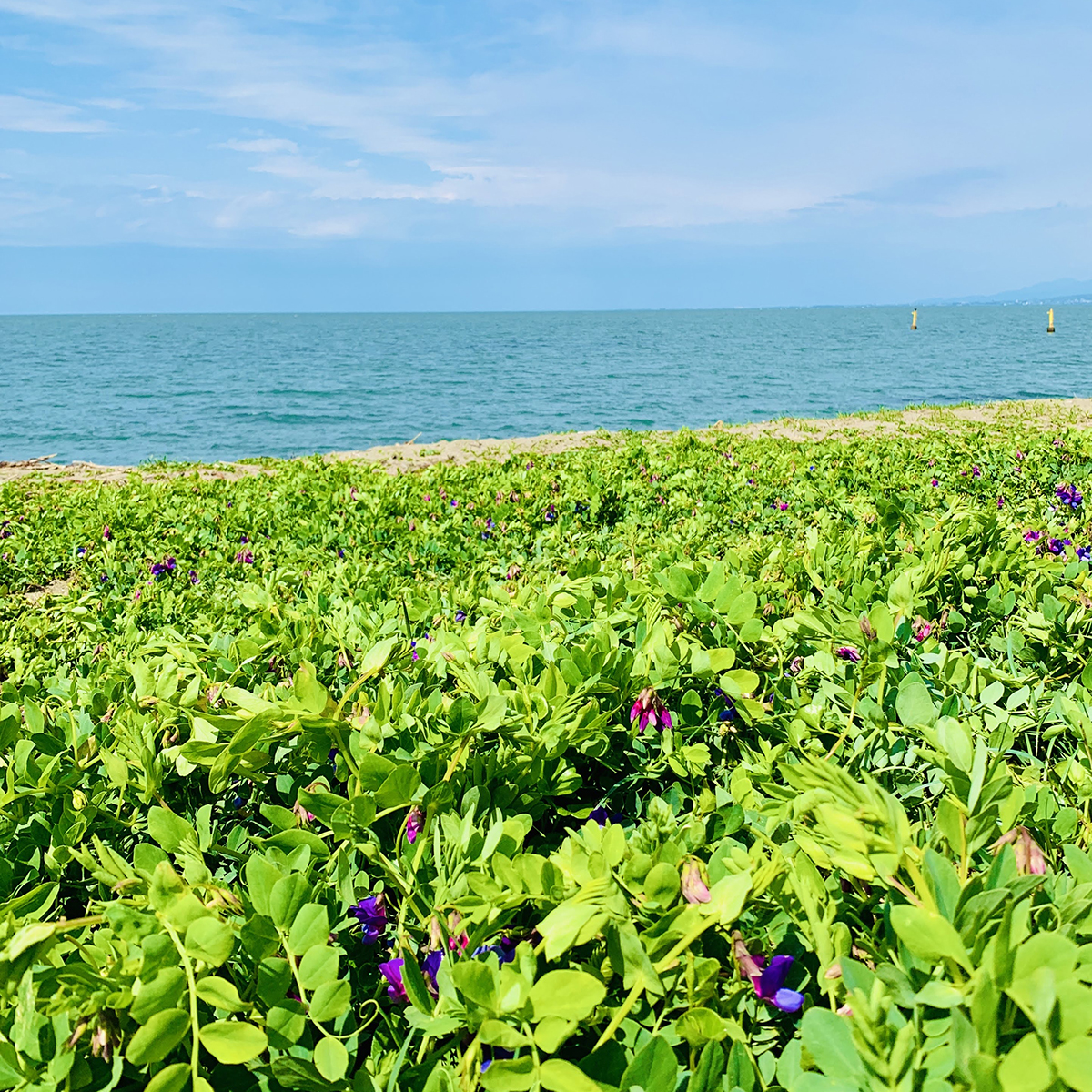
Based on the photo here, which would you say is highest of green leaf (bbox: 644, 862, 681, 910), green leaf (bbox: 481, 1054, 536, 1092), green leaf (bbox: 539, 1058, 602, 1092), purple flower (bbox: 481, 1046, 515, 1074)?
green leaf (bbox: 644, 862, 681, 910)

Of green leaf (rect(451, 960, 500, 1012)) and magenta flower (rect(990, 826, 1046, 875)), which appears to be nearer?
green leaf (rect(451, 960, 500, 1012))

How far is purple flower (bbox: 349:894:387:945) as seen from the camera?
3.55 ft

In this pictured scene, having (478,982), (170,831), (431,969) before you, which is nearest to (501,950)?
(431,969)

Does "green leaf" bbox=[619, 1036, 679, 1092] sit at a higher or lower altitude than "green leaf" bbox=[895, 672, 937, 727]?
lower

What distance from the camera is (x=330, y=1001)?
92 cm

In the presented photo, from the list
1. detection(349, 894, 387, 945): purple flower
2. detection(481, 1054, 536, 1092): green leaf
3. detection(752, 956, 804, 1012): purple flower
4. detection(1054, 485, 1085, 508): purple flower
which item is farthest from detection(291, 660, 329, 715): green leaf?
detection(1054, 485, 1085, 508): purple flower

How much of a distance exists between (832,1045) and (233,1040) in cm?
62

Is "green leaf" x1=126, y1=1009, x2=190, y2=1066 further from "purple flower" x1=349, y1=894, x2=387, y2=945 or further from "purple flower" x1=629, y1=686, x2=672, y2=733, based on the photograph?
"purple flower" x1=629, y1=686, x2=672, y2=733

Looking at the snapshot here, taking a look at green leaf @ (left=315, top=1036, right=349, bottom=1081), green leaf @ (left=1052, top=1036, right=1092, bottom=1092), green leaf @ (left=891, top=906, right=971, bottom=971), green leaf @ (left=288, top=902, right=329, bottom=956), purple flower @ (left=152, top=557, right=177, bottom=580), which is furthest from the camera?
purple flower @ (left=152, top=557, right=177, bottom=580)

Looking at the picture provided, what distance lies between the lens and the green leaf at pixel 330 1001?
907mm

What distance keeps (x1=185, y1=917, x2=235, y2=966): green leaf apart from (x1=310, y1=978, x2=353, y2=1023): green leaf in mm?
115

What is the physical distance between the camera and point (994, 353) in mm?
64812

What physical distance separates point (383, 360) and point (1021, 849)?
78494 millimetres

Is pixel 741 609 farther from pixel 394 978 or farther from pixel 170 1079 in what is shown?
pixel 170 1079
